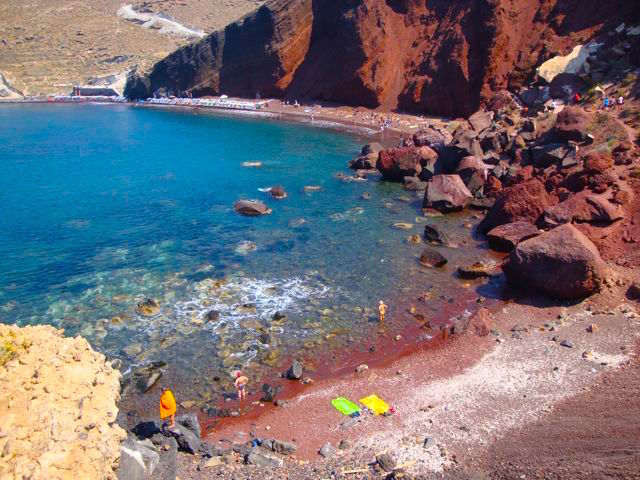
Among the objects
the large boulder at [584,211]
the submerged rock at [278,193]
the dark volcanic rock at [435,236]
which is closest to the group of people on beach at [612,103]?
the large boulder at [584,211]

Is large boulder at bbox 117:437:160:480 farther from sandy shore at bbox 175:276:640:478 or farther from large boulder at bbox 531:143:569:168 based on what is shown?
large boulder at bbox 531:143:569:168

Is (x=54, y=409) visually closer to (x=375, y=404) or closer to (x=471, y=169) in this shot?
(x=375, y=404)

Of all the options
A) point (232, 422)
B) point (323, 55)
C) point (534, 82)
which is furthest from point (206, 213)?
point (323, 55)

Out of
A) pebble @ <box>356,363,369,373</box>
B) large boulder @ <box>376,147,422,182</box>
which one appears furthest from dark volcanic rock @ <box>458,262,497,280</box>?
large boulder @ <box>376,147,422,182</box>

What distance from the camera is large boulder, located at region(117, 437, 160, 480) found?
11164 mm

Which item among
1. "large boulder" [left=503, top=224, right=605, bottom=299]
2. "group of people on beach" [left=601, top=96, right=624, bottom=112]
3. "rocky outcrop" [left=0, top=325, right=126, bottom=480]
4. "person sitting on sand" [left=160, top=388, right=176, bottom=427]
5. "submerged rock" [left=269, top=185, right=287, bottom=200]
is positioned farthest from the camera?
"submerged rock" [left=269, top=185, right=287, bottom=200]

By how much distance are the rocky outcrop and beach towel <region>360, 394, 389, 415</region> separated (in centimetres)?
973

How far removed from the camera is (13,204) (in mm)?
43531

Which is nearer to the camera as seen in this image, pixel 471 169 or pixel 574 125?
pixel 574 125

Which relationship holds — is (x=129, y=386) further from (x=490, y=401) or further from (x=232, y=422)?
(x=490, y=401)

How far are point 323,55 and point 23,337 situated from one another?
8833 centimetres

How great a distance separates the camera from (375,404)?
1848 centimetres

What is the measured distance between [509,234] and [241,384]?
20.0 m

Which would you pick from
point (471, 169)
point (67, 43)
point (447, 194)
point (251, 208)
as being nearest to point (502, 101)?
point (471, 169)
